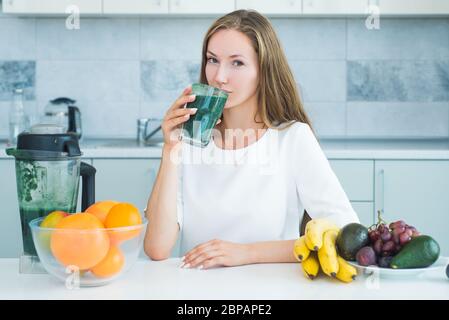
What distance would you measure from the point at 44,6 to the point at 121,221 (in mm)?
2153

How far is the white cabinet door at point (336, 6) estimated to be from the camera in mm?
2920

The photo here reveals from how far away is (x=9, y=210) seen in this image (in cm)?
278

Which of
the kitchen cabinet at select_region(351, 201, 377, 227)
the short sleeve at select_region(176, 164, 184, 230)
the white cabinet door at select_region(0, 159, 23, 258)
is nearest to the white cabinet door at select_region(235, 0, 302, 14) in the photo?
the kitchen cabinet at select_region(351, 201, 377, 227)

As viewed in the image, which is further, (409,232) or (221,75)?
(221,75)

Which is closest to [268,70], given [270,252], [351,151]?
[270,252]

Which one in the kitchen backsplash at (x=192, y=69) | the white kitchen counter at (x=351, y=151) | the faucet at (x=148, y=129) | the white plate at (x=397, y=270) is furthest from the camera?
the kitchen backsplash at (x=192, y=69)

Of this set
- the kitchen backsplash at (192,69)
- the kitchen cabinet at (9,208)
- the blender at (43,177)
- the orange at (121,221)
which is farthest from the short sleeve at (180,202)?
the kitchen backsplash at (192,69)

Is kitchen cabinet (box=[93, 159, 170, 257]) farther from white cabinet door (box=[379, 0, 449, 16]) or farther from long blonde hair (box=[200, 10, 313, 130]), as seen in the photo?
white cabinet door (box=[379, 0, 449, 16])

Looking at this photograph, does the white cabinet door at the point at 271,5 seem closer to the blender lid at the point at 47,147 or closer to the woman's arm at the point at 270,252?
the woman's arm at the point at 270,252

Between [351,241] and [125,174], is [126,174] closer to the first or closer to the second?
[125,174]

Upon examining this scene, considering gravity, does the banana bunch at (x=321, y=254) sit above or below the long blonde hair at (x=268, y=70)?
below

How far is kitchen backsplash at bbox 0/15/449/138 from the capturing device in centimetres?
325

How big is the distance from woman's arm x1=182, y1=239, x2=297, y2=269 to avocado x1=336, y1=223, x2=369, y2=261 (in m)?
0.18
